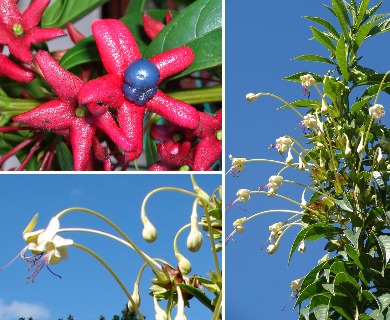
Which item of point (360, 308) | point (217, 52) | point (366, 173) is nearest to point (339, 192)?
point (366, 173)

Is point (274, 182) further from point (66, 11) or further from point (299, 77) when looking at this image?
point (66, 11)

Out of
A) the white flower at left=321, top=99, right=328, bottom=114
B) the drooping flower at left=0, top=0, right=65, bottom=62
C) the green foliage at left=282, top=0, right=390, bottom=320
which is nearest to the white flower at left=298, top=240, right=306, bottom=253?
the green foliage at left=282, top=0, right=390, bottom=320

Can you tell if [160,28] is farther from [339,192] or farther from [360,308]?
[360,308]

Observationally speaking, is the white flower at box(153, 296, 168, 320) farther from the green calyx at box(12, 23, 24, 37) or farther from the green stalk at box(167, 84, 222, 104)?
the green calyx at box(12, 23, 24, 37)

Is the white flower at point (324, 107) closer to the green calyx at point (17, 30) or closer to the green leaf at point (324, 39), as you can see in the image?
the green leaf at point (324, 39)

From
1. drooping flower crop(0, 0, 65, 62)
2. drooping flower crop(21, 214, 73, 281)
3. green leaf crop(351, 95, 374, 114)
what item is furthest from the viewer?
green leaf crop(351, 95, 374, 114)

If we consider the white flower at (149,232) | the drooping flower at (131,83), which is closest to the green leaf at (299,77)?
the drooping flower at (131,83)
